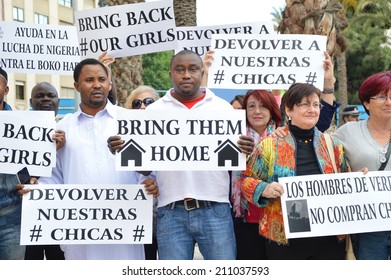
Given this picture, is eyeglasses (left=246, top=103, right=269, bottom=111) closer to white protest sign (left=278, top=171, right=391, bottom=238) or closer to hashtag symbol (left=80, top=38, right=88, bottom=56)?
white protest sign (left=278, top=171, right=391, bottom=238)

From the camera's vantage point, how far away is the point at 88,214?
14.2 ft

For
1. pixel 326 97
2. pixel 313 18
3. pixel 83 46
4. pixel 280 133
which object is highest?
pixel 313 18

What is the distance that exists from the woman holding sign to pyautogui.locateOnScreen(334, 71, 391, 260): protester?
0.47 ft

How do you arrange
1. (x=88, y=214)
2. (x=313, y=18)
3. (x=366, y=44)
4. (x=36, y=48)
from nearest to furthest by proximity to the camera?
(x=88, y=214) → (x=36, y=48) → (x=313, y=18) → (x=366, y=44)

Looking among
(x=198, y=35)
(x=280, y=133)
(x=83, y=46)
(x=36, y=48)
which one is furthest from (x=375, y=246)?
(x=36, y=48)

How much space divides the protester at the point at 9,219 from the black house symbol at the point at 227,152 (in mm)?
1452

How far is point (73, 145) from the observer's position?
169 inches

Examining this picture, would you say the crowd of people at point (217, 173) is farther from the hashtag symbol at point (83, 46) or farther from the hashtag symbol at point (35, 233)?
→ the hashtag symbol at point (83, 46)

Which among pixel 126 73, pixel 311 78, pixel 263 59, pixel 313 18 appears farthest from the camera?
pixel 126 73

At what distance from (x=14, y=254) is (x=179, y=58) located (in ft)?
5.87

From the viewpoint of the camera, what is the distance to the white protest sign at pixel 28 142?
4328 millimetres

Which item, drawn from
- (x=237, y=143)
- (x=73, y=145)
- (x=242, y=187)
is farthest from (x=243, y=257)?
(x=73, y=145)

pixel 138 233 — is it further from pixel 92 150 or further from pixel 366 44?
pixel 366 44

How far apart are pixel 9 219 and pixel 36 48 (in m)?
2.73
